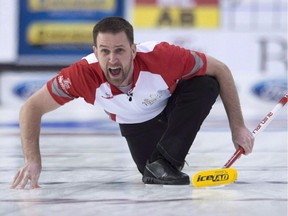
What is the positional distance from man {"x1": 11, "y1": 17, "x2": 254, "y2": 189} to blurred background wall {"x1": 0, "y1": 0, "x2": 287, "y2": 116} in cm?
460

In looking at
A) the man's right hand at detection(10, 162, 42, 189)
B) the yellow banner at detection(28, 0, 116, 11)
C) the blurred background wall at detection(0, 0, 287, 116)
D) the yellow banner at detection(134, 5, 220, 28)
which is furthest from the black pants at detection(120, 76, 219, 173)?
the yellow banner at detection(28, 0, 116, 11)

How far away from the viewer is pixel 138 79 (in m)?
2.80

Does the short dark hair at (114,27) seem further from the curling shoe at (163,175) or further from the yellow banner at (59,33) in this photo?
the yellow banner at (59,33)

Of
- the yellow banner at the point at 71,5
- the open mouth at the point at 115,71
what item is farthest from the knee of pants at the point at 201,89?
the yellow banner at the point at 71,5

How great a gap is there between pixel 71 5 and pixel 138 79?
5.77 m

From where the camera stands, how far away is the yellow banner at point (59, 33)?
844 cm

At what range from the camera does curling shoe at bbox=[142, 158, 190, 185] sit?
113 inches

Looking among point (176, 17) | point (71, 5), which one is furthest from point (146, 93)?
point (71, 5)

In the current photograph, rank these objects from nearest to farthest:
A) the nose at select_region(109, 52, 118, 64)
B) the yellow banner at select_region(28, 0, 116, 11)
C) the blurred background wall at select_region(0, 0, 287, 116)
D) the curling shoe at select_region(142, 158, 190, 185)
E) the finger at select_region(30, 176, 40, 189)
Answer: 1. the nose at select_region(109, 52, 118, 64)
2. the finger at select_region(30, 176, 40, 189)
3. the curling shoe at select_region(142, 158, 190, 185)
4. the blurred background wall at select_region(0, 0, 287, 116)
5. the yellow banner at select_region(28, 0, 116, 11)

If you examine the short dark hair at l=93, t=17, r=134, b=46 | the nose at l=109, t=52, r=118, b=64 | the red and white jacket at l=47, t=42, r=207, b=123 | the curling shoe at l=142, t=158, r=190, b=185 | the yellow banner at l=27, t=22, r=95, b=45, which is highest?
the short dark hair at l=93, t=17, r=134, b=46

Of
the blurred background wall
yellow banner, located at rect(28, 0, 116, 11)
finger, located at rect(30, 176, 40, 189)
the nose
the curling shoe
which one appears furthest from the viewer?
yellow banner, located at rect(28, 0, 116, 11)

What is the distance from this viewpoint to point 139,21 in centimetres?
804

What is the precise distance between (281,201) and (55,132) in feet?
11.3

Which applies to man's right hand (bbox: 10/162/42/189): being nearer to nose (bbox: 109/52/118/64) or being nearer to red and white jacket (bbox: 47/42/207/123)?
red and white jacket (bbox: 47/42/207/123)
